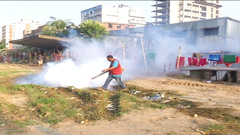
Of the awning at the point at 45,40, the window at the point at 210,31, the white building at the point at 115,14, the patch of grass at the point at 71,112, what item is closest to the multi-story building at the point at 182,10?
the white building at the point at 115,14

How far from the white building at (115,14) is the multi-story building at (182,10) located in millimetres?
6689

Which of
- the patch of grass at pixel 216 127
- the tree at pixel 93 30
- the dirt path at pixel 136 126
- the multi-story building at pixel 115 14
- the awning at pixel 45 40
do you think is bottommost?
the dirt path at pixel 136 126

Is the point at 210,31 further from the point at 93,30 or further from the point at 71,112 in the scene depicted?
the point at 71,112

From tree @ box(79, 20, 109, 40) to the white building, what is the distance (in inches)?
1726

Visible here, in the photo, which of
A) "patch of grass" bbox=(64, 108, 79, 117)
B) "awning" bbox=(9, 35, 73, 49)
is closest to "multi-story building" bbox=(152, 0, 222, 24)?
"awning" bbox=(9, 35, 73, 49)

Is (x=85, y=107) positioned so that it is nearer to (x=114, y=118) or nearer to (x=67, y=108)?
(x=67, y=108)

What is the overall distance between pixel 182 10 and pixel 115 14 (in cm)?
2127

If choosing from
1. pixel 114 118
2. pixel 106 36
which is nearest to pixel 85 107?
pixel 114 118

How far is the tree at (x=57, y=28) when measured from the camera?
101 ft

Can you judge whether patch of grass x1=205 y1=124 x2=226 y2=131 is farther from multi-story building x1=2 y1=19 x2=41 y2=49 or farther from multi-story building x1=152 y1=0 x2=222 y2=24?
multi-story building x1=2 y1=19 x2=41 y2=49

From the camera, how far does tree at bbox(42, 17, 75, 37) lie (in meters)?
30.7

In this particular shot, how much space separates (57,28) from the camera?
32594mm

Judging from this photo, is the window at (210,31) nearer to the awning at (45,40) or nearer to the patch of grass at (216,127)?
the awning at (45,40)

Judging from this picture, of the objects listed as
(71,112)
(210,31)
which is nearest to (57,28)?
(210,31)
